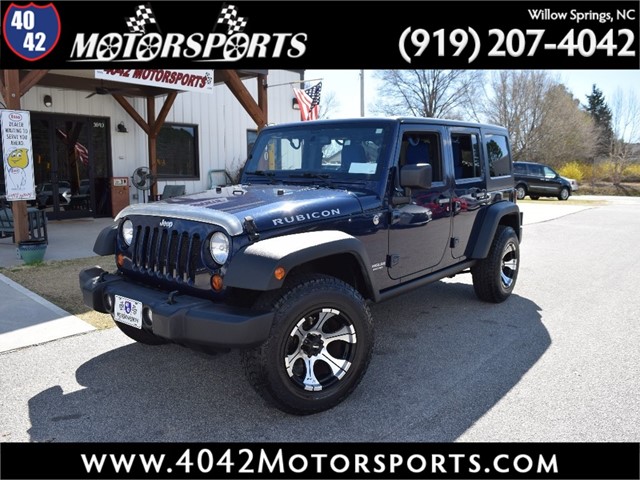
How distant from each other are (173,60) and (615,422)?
8.72 meters

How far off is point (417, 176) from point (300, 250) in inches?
48.2

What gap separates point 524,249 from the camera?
9281 mm

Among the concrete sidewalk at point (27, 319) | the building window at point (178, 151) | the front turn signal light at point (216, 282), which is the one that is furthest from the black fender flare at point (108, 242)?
the building window at point (178, 151)

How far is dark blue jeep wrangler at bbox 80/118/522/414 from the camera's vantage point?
2871mm

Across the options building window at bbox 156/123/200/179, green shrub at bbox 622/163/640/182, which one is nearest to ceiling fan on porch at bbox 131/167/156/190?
building window at bbox 156/123/200/179

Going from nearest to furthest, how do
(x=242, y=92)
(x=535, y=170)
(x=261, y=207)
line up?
(x=261, y=207) < (x=242, y=92) < (x=535, y=170)

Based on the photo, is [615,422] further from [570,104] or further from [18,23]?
[570,104]

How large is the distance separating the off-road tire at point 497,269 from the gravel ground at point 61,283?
3.53m

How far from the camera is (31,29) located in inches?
330

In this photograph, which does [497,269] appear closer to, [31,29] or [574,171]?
[31,29]

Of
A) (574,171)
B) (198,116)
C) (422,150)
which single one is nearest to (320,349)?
(422,150)

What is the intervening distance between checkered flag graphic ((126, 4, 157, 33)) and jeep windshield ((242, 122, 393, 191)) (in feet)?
17.4

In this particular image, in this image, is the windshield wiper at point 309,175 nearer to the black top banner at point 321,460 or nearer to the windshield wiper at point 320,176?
the windshield wiper at point 320,176

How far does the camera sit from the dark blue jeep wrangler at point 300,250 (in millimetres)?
2871
